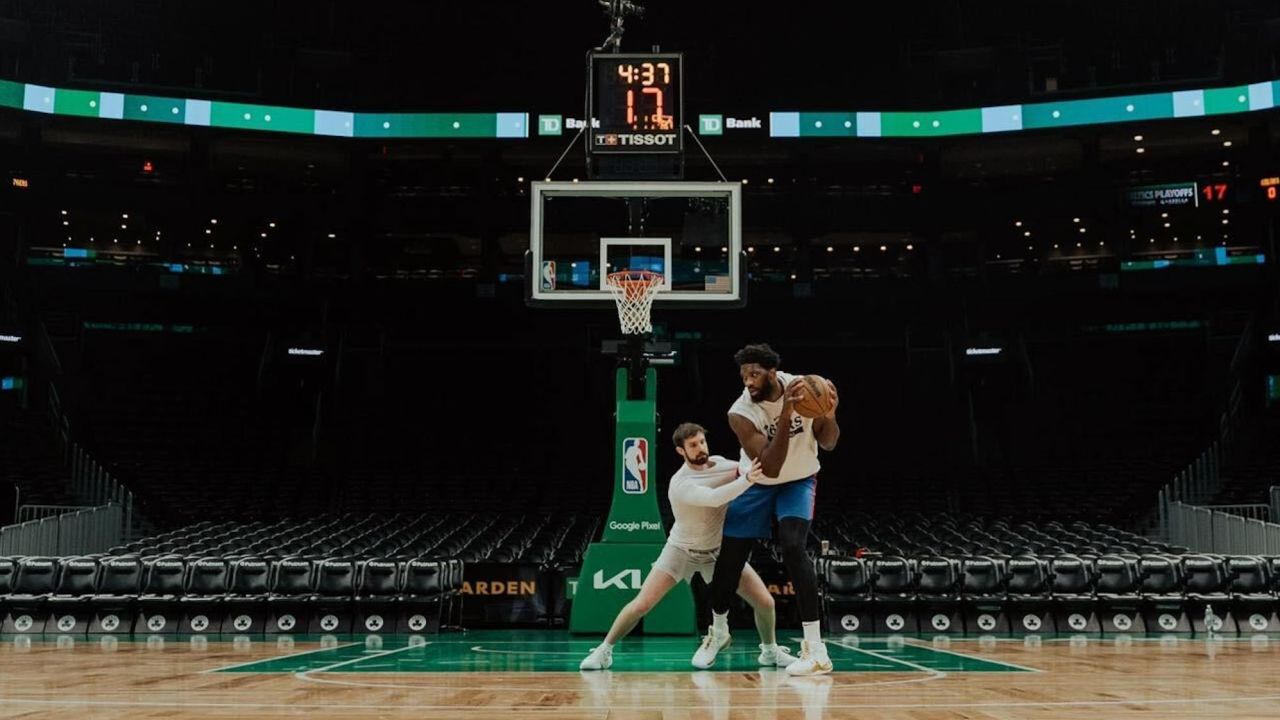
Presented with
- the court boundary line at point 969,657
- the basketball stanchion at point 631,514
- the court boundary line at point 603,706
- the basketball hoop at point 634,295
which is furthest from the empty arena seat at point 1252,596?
the court boundary line at point 603,706

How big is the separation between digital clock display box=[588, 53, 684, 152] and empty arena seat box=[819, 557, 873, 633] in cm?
491

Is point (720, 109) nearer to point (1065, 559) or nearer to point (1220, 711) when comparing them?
point (1065, 559)

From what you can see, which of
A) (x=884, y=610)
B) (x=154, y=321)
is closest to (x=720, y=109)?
(x=154, y=321)

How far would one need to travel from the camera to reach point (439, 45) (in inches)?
1257

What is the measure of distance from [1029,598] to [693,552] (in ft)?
21.9

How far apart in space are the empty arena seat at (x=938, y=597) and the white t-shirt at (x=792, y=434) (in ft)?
21.5

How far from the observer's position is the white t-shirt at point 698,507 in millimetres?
7219

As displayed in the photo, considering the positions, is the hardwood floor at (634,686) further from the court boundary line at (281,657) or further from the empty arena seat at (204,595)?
the empty arena seat at (204,595)

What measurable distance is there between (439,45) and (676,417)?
463 inches

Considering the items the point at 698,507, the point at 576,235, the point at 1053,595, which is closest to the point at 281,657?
the point at 698,507

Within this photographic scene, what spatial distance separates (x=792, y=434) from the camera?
265 inches

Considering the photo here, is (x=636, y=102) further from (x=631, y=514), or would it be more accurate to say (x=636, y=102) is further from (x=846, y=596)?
(x=846, y=596)

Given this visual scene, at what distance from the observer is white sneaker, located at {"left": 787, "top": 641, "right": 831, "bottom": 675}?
657cm

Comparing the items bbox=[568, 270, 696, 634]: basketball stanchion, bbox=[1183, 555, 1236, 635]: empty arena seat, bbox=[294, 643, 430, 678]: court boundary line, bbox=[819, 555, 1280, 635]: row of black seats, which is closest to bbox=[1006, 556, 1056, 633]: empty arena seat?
bbox=[819, 555, 1280, 635]: row of black seats
